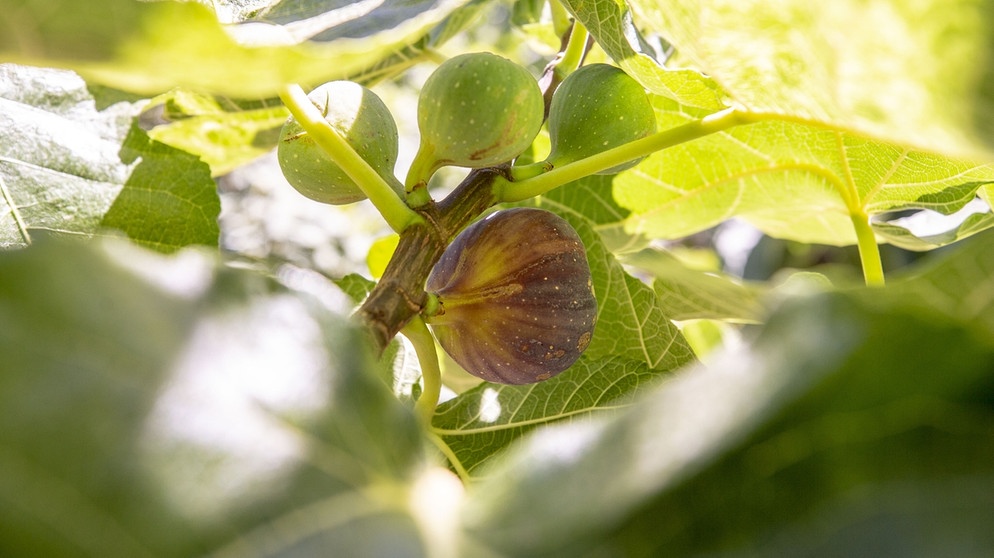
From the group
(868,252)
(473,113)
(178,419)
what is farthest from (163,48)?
(868,252)

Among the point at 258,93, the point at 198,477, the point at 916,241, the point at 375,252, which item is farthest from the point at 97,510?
the point at 916,241

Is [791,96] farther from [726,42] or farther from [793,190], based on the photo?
[793,190]

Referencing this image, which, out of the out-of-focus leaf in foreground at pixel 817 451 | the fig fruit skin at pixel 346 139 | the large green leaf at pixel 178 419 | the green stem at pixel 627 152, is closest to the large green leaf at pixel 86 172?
the fig fruit skin at pixel 346 139

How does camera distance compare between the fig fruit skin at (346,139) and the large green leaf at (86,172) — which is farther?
the large green leaf at (86,172)

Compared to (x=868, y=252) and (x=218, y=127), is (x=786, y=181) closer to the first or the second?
(x=868, y=252)

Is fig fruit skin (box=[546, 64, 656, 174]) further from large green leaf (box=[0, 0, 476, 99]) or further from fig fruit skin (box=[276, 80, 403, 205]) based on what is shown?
large green leaf (box=[0, 0, 476, 99])

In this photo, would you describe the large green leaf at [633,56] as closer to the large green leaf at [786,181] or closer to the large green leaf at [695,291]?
the large green leaf at [786,181]
